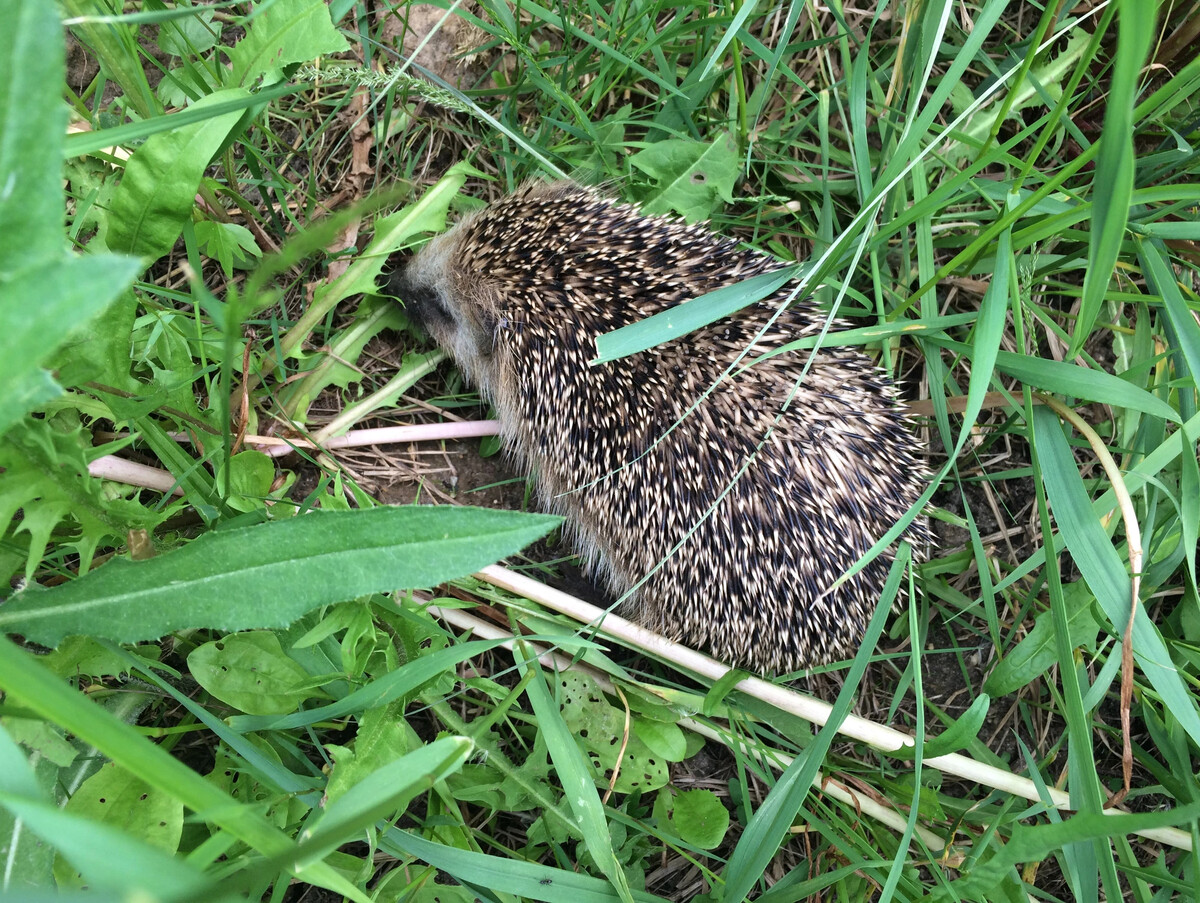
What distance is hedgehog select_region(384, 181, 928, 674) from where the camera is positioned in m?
2.90

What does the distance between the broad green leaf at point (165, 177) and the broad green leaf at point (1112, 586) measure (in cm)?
286

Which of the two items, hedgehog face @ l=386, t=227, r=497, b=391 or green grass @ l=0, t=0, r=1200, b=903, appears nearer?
green grass @ l=0, t=0, r=1200, b=903

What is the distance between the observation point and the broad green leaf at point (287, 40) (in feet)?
8.54

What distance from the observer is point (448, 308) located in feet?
11.4

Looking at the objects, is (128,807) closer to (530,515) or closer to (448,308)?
(530,515)

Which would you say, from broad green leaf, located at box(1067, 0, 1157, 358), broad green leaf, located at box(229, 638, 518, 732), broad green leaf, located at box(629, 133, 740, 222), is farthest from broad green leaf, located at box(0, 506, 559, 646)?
broad green leaf, located at box(629, 133, 740, 222)

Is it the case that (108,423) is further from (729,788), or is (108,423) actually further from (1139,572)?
(1139,572)

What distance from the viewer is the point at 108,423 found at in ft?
9.98

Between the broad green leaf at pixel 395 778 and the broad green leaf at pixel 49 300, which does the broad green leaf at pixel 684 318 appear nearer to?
the broad green leaf at pixel 395 778

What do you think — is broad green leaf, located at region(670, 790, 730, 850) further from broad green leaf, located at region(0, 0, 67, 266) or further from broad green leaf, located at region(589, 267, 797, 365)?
broad green leaf, located at region(0, 0, 67, 266)

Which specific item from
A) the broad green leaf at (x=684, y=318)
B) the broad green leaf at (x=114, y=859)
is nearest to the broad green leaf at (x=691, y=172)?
the broad green leaf at (x=684, y=318)

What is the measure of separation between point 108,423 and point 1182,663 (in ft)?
14.0

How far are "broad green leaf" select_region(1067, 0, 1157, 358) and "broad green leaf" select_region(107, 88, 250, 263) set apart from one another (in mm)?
2325

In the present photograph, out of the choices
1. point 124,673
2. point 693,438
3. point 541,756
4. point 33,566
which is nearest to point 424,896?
point 541,756
